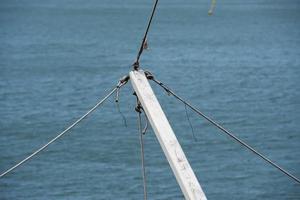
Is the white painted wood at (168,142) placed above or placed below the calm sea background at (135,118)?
below

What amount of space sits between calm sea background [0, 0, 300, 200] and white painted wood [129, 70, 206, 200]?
35.6m

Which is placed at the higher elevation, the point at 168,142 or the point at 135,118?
the point at 135,118

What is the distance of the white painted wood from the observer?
26.4 feet

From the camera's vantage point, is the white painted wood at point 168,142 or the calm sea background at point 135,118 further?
the calm sea background at point 135,118

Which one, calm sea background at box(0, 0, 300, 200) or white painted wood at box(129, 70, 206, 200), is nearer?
white painted wood at box(129, 70, 206, 200)

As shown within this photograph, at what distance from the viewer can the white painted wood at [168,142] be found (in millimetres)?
8039

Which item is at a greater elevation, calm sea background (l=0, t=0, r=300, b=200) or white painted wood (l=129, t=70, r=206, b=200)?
calm sea background (l=0, t=0, r=300, b=200)

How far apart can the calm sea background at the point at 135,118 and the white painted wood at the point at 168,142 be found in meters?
35.6

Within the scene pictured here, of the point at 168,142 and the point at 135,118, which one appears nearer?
A: the point at 168,142

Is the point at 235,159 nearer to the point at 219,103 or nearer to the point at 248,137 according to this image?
the point at 248,137

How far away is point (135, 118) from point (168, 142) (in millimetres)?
60061

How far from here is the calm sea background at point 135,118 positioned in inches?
1897

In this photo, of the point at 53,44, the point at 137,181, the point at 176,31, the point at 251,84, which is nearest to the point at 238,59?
the point at 251,84

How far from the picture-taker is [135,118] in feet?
225
